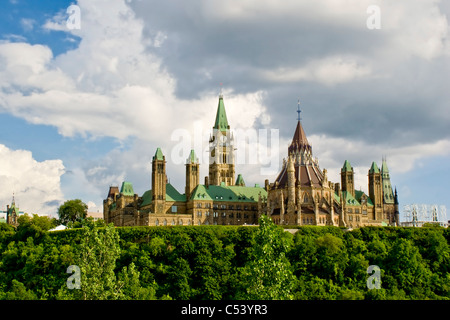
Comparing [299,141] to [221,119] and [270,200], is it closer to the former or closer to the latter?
[270,200]

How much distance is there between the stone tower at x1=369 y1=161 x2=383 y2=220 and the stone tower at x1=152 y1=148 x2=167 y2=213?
190 ft

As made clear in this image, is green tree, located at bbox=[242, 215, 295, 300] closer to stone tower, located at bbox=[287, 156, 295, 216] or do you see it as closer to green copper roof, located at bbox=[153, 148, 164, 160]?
stone tower, located at bbox=[287, 156, 295, 216]

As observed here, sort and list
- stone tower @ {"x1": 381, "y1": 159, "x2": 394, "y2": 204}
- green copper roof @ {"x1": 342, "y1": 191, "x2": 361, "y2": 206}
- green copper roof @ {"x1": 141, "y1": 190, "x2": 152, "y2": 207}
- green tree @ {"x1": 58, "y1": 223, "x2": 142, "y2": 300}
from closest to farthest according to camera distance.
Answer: green tree @ {"x1": 58, "y1": 223, "x2": 142, "y2": 300} → green copper roof @ {"x1": 141, "y1": 190, "x2": 152, "y2": 207} → green copper roof @ {"x1": 342, "y1": 191, "x2": 361, "y2": 206} → stone tower @ {"x1": 381, "y1": 159, "x2": 394, "y2": 204}

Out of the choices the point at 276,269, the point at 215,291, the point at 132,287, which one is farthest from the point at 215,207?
the point at 276,269

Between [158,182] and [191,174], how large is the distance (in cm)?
1054

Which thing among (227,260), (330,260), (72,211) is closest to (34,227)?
(227,260)

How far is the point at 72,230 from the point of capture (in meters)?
110

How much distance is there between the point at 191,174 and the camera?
154250 mm

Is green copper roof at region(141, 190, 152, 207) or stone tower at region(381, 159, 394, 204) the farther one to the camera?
stone tower at region(381, 159, 394, 204)

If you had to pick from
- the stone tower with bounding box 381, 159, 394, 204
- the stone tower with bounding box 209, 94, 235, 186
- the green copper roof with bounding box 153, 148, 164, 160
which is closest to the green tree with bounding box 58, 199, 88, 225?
the green copper roof with bounding box 153, 148, 164, 160

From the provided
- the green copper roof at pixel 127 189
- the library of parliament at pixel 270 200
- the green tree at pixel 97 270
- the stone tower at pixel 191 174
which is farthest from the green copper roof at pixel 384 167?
the green tree at pixel 97 270

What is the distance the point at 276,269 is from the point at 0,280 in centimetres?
6124

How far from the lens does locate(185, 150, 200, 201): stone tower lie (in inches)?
6058

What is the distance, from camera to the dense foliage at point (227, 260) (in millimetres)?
92125
